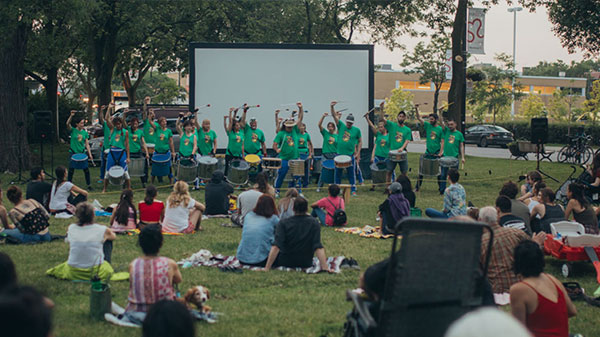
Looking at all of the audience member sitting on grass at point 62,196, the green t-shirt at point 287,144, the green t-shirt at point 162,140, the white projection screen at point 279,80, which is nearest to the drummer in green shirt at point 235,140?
Result: the green t-shirt at point 287,144

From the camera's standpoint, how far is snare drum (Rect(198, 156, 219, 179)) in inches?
710

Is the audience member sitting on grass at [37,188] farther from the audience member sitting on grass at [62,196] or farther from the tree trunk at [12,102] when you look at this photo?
the tree trunk at [12,102]

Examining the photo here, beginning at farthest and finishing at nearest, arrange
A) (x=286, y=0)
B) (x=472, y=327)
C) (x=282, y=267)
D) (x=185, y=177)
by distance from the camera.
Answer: (x=286, y=0)
(x=185, y=177)
(x=282, y=267)
(x=472, y=327)

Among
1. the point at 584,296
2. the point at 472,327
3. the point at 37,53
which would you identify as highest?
the point at 37,53

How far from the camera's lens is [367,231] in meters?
12.6

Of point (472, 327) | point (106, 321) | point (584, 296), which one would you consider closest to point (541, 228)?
point (584, 296)

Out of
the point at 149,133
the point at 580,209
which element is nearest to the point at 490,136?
the point at 149,133

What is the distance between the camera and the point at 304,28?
119ft

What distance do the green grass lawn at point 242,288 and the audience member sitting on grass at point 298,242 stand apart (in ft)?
0.82

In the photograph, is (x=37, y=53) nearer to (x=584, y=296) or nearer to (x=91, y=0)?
(x=91, y=0)

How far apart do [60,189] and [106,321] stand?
724 cm

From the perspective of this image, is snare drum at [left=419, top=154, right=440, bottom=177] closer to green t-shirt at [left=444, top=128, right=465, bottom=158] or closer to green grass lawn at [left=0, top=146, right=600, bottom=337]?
green t-shirt at [left=444, top=128, right=465, bottom=158]

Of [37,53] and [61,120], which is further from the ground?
[37,53]

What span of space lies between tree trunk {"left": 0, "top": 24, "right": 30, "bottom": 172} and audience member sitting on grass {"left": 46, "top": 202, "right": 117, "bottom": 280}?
1559cm
